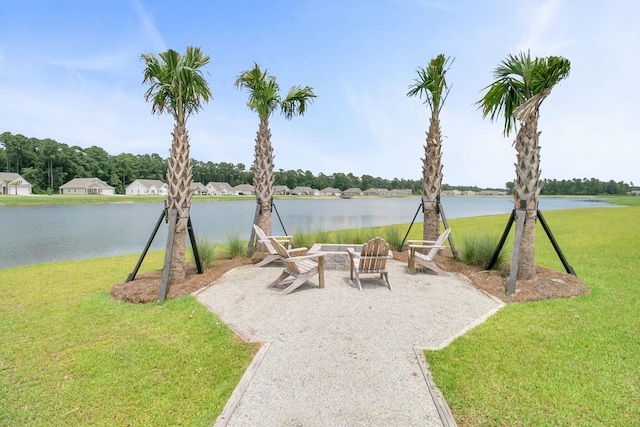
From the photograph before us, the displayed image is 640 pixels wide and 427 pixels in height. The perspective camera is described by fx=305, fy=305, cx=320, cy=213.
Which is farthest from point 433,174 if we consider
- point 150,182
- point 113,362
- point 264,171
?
point 150,182

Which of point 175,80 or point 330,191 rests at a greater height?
point 175,80

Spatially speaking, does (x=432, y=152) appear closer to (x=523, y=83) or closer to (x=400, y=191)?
(x=523, y=83)

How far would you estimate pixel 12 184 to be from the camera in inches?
2393

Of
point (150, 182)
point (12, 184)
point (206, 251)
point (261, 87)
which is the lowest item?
point (206, 251)

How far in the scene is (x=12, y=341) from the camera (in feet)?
13.4

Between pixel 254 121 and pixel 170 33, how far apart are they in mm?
3213

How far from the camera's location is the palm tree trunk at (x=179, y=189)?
6340 mm

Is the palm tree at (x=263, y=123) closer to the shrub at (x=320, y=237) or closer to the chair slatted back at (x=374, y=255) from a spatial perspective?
the shrub at (x=320, y=237)

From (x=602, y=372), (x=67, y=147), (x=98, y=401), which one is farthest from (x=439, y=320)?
(x=67, y=147)

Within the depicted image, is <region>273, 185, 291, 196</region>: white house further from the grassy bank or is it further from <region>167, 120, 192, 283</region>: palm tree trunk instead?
the grassy bank

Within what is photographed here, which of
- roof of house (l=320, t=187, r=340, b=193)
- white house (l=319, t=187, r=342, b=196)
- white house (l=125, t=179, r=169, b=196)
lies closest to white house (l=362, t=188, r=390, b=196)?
white house (l=319, t=187, r=342, b=196)

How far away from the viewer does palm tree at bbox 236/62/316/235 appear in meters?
9.39

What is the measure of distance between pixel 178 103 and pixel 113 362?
507 cm

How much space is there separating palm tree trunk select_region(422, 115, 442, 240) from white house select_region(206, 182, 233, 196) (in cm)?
9485
